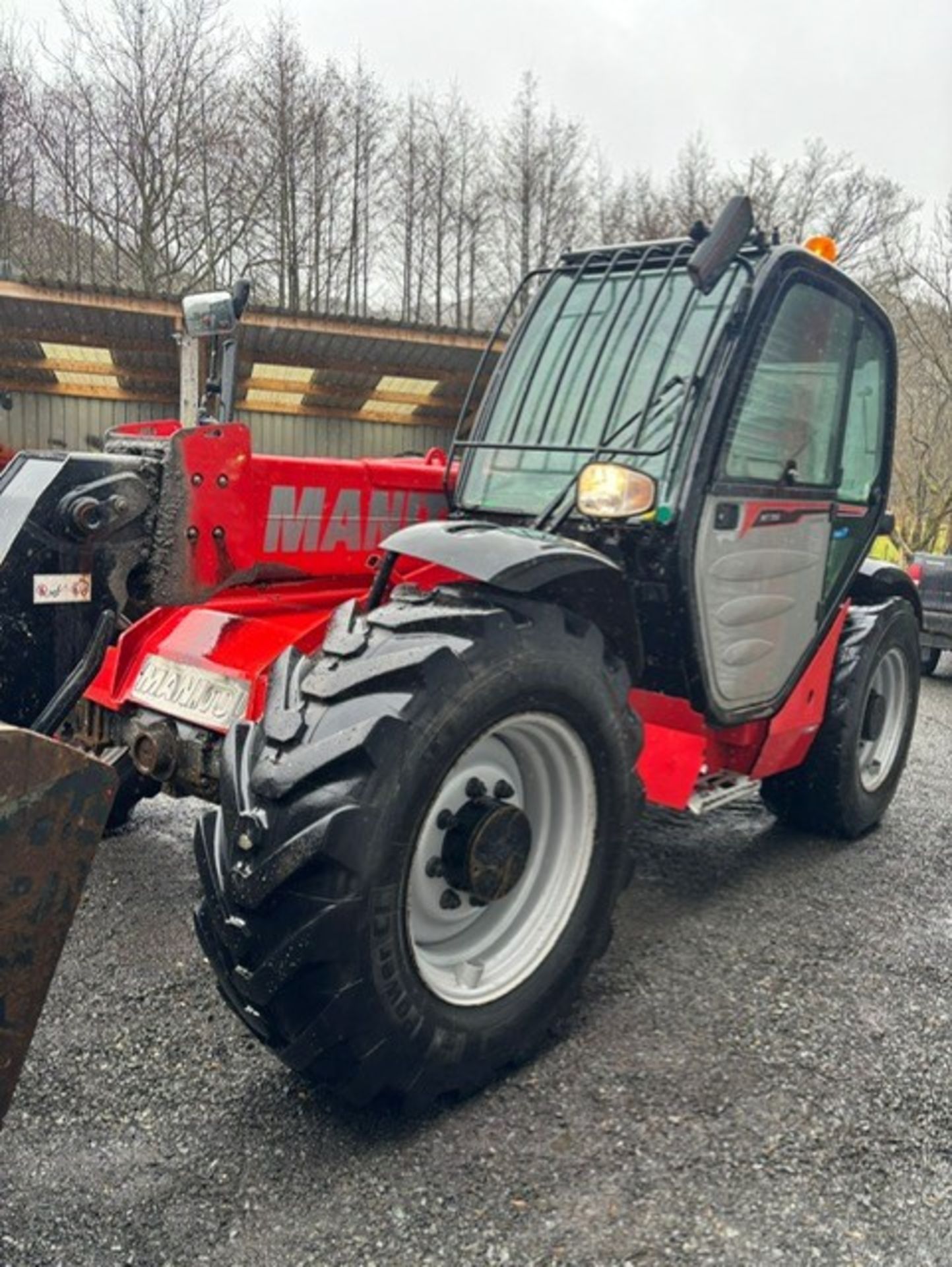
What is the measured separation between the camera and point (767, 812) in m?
4.75

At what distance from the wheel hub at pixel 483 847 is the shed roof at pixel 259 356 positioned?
12.9 metres

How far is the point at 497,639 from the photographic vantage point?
2367 millimetres

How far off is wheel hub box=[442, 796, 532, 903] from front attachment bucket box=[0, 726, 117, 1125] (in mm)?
857

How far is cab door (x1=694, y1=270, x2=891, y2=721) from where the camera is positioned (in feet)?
11.0

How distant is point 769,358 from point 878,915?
192 centimetres

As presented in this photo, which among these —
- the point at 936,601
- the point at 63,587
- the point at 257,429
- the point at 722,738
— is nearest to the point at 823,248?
the point at 722,738

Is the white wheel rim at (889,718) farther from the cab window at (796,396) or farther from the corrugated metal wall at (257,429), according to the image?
the corrugated metal wall at (257,429)

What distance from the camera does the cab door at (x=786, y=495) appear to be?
3.34 meters

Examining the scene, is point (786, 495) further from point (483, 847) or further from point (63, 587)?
point (63, 587)

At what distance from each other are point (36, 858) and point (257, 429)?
1918 centimetres

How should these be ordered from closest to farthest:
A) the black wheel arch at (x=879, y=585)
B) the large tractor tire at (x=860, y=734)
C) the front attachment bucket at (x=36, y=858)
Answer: the front attachment bucket at (x=36, y=858) < the large tractor tire at (x=860, y=734) < the black wheel arch at (x=879, y=585)

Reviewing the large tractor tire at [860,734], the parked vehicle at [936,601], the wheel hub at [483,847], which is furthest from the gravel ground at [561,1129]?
the parked vehicle at [936,601]

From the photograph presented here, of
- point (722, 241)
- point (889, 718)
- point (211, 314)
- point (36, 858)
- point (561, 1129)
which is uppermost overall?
point (722, 241)

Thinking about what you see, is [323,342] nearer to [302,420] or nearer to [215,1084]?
[302,420]
